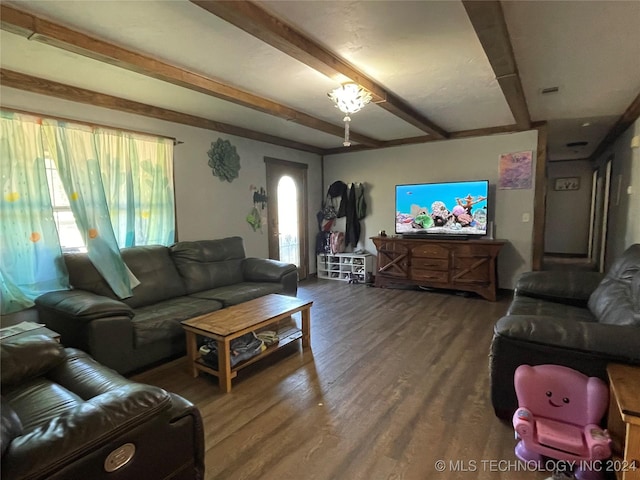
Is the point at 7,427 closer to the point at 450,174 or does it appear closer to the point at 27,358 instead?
the point at 27,358

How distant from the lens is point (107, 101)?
10.3 ft

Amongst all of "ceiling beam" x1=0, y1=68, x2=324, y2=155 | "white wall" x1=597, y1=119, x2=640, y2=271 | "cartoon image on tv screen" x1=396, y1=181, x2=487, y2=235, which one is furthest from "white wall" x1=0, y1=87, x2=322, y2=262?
"white wall" x1=597, y1=119, x2=640, y2=271

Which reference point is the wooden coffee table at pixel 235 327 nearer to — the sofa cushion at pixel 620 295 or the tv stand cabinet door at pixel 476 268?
the sofa cushion at pixel 620 295

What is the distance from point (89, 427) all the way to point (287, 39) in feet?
6.53

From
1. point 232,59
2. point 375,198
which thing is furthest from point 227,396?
point 375,198

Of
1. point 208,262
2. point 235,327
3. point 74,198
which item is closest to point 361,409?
point 235,327

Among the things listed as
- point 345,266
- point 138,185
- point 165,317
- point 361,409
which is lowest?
point 361,409

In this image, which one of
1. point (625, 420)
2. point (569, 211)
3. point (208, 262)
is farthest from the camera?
point (569, 211)

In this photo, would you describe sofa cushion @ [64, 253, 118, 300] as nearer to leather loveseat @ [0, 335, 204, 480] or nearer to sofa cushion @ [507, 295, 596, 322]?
leather loveseat @ [0, 335, 204, 480]

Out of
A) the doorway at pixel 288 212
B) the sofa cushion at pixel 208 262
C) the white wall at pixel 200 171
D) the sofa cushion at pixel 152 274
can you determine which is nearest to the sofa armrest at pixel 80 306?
the sofa cushion at pixel 152 274

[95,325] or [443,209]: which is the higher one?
[443,209]

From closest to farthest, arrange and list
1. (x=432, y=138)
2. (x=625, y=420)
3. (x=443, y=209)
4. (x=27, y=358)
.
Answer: (x=625, y=420) < (x=27, y=358) < (x=443, y=209) < (x=432, y=138)

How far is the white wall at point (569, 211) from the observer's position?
7.64 metres

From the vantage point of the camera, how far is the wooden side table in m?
1.29
